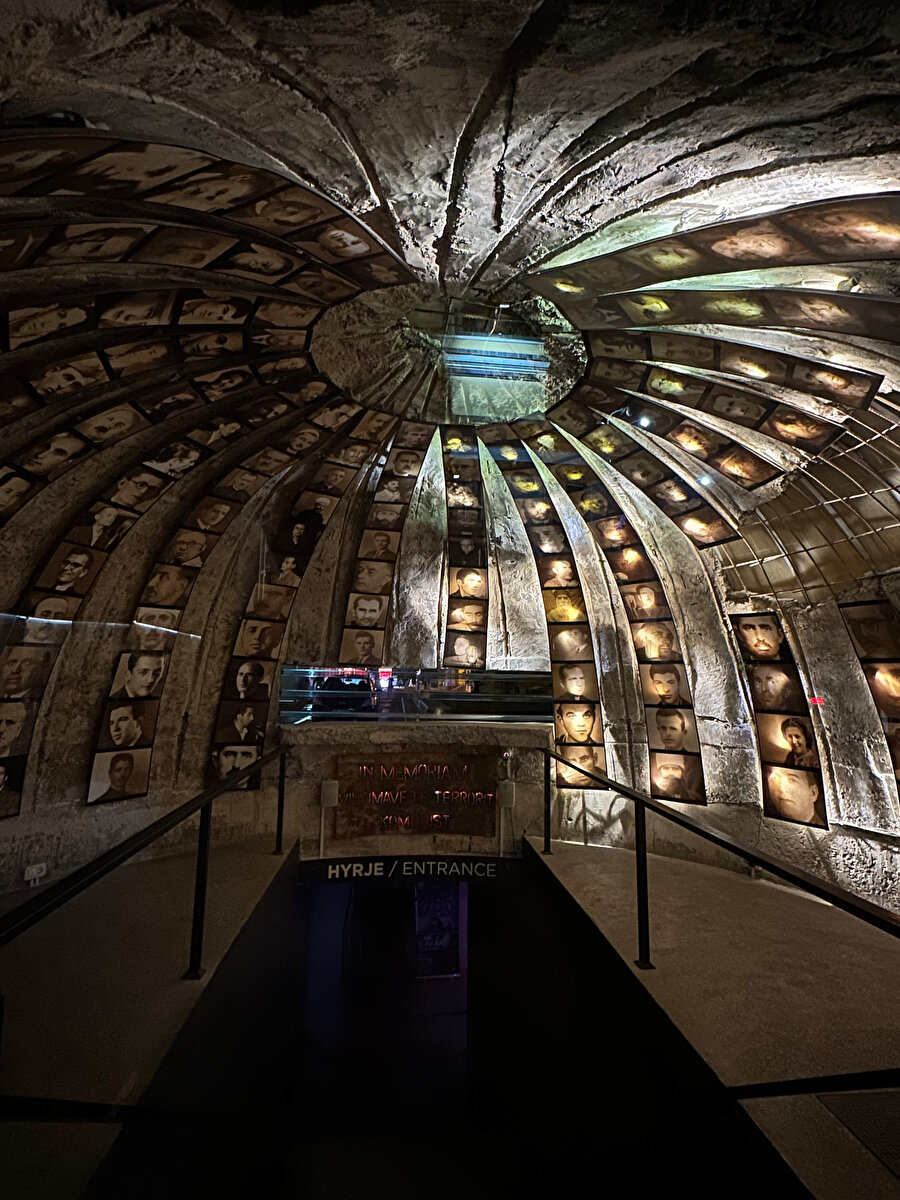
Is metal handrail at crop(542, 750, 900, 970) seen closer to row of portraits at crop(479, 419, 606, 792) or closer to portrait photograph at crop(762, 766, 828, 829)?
portrait photograph at crop(762, 766, 828, 829)

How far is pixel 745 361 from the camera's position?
15.3 feet

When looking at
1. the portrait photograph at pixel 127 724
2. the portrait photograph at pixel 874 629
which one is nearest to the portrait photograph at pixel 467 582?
the portrait photograph at pixel 127 724

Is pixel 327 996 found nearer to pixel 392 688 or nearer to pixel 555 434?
pixel 392 688

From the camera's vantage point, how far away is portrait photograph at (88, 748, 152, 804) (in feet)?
22.7

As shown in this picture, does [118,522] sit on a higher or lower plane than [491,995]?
higher

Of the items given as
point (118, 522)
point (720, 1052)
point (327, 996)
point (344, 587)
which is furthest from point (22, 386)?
point (327, 996)

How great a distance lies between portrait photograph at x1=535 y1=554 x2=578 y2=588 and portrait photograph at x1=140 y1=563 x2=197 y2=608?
4571 mm

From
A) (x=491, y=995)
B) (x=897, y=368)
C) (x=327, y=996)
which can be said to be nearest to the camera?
(x=897, y=368)

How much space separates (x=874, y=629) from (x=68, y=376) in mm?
7246

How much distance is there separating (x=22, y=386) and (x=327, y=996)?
809cm

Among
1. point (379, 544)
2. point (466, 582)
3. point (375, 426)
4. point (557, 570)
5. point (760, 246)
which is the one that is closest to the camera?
point (760, 246)

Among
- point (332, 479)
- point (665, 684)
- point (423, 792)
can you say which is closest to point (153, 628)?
point (332, 479)

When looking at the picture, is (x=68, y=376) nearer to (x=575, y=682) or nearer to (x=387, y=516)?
(x=387, y=516)

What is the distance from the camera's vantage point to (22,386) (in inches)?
175
